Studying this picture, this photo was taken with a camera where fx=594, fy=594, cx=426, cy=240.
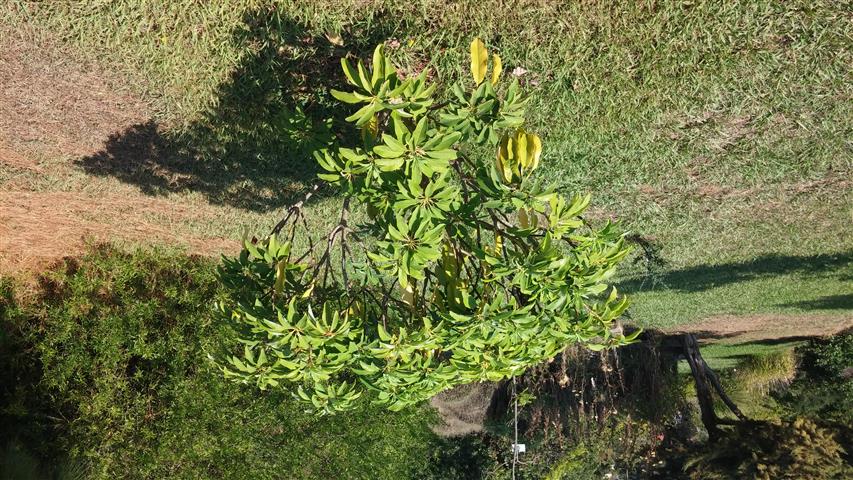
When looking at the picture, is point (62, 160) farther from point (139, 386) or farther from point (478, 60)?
point (478, 60)

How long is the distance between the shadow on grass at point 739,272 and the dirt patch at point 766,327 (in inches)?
46.3

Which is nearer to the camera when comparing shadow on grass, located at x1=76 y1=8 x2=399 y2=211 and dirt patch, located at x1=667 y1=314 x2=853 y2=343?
shadow on grass, located at x1=76 y1=8 x2=399 y2=211

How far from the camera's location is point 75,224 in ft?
15.1

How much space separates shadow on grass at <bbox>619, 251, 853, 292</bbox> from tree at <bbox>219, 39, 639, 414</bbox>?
11.6ft

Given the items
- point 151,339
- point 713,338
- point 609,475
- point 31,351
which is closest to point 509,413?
point 609,475

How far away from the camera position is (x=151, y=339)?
462cm

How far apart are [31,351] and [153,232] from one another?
128cm

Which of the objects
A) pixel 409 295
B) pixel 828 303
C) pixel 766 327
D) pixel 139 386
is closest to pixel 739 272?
pixel 828 303

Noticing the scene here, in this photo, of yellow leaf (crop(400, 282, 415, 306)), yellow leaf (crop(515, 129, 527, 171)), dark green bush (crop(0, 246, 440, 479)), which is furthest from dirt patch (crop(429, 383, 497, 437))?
yellow leaf (crop(515, 129, 527, 171))

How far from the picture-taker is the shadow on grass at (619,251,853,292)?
5312mm

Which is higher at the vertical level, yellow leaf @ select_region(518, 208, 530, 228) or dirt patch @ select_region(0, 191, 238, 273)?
dirt patch @ select_region(0, 191, 238, 273)

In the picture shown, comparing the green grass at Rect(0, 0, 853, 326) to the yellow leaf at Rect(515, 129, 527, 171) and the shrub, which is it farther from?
the shrub

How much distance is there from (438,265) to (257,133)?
188 centimetres

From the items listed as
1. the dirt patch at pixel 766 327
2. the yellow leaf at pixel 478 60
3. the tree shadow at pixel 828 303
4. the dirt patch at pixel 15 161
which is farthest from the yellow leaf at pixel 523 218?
the tree shadow at pixel 828 303
